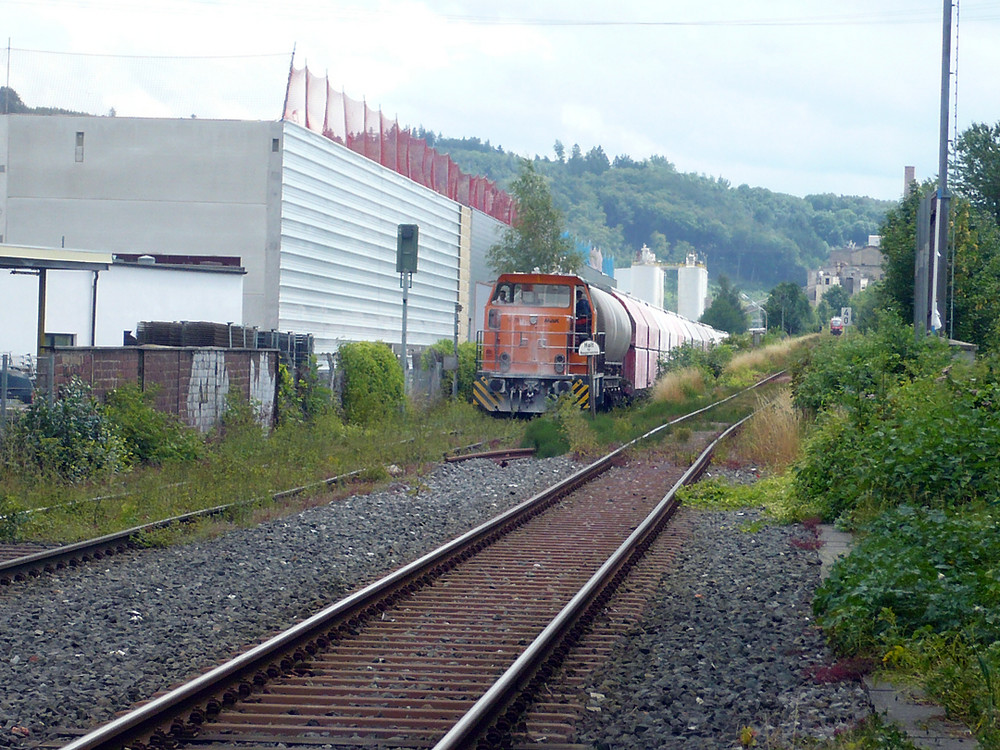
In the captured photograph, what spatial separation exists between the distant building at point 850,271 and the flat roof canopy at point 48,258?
13712cm

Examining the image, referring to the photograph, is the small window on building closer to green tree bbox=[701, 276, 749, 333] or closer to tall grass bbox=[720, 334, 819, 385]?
tall grass bbox=[720, 334, 819, 385]

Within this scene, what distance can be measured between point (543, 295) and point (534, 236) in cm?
3619

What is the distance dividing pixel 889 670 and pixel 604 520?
6.58 m

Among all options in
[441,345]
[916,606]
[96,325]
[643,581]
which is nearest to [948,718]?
[916,606]

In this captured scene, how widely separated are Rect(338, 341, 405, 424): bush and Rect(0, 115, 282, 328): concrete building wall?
26.5 feet

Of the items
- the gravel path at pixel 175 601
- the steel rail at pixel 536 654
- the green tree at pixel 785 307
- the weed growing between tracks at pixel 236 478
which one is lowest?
the gravel path at pixel 175 601

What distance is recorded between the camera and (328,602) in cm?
841

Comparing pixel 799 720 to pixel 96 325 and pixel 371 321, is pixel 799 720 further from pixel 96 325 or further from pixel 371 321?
pixel 371 321

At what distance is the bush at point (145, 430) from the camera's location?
1603cm

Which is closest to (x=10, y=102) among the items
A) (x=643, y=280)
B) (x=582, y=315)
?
(x=582, y=315)

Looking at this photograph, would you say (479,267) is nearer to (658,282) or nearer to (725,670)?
(725,670)

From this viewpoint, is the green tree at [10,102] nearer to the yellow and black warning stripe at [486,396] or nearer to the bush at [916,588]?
the yellow and black warning stripe at [486,396]

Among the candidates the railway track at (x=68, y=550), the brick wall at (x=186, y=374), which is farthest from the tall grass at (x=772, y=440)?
the brick wall at (x=186, y=374)

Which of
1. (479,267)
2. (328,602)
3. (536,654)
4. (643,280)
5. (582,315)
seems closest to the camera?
(536,654)
